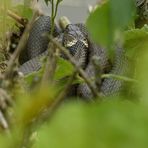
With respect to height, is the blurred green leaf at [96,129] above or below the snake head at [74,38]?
above

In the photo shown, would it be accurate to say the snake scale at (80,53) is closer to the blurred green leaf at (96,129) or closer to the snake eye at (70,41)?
the snake eye at (70,41)

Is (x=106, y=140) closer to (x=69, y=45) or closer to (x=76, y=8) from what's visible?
(x=69, y=45)

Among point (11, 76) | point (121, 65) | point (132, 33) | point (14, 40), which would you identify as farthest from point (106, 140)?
point (14, 40)

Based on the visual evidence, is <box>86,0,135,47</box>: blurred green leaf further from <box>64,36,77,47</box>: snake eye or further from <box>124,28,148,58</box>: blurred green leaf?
<box>64,36,77,47</box>: snake eye

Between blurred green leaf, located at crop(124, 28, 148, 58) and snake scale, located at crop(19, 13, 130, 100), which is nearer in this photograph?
blurred green leaf, located at crop(124, 28, 148, 58)

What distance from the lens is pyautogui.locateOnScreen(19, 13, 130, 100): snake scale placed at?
166cm

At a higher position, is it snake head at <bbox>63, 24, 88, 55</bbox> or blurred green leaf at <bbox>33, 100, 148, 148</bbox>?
blurred green leaf at <bbox>33, 100, 148, 148</bbox>

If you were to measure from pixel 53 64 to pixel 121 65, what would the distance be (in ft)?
4.67

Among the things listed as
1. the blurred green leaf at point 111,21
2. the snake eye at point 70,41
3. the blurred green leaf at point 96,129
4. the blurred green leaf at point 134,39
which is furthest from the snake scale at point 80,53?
the blurred green leaf at point 96,129

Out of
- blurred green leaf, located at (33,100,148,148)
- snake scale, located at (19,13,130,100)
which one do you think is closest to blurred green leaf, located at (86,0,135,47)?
blurred green leaf, located at (33,100,148,148)

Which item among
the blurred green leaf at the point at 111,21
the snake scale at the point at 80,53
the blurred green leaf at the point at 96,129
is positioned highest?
the blurred green leaf at the point at 111,21

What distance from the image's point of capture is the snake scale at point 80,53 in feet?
5.45

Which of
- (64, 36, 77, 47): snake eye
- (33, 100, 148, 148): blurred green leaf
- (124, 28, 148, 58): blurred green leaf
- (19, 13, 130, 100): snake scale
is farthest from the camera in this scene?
(64, 36, 77, 47): snake eye

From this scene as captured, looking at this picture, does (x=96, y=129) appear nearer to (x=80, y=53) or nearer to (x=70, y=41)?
(x=80, y=53)
